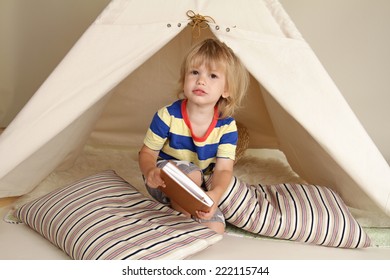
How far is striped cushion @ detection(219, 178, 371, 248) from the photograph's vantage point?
1.57 metres

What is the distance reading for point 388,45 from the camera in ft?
7.84

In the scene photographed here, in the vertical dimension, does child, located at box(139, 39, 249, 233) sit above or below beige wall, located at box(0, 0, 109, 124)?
below

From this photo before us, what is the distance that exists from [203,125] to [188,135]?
0.05 metres

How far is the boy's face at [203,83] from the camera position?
1587mm

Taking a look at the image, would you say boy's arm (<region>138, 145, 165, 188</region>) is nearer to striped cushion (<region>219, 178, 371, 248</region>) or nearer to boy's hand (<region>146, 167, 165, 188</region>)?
boy's hand (<region>146, 167, 165, 188</region>)

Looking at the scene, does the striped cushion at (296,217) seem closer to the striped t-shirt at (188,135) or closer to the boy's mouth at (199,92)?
the striped t-shirt at (188,135)

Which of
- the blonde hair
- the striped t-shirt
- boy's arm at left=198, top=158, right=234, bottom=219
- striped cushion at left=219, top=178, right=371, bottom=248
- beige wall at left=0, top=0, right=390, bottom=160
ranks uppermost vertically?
beige wall at left=0, top=0, right=390, bottom=160

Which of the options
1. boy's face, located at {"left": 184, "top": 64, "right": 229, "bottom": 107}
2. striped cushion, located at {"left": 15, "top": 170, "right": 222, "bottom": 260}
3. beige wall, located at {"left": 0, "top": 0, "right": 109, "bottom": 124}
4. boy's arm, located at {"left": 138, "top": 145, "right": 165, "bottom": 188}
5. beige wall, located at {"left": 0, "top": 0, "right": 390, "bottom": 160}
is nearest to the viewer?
striped cushion, located at {"left": 15, "top": 170, "right": 222, "bottom": 260}

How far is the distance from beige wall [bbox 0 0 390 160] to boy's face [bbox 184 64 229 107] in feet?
3.10

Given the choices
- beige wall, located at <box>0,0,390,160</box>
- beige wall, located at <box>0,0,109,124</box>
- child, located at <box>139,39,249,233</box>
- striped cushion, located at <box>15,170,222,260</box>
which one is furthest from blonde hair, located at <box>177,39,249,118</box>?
beige wall, located at <box>0,0,109,124</box>

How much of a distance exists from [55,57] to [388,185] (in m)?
1.63

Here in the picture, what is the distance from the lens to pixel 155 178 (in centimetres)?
150

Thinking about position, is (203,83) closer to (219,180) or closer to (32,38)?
(219,180)

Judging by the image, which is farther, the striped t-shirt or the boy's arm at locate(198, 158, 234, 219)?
the striped t-shirt
